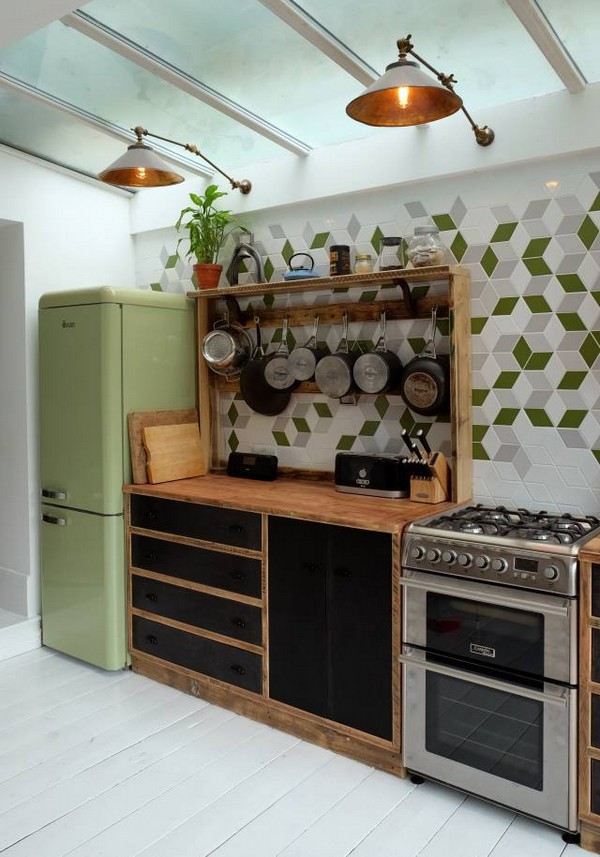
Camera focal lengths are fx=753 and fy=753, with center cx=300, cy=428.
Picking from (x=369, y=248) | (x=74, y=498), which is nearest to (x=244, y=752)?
(x=74, y=498)

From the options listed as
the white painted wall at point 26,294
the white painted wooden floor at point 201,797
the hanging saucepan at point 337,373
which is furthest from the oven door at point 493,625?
the white painted wall at point 26,294

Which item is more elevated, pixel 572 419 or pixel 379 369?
pixel 379 369

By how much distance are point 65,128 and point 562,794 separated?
11.6 ft

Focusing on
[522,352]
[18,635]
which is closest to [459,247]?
[522,352]

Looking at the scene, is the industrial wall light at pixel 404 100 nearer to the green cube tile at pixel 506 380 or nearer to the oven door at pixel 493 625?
the green cube tile at pixel 506 380

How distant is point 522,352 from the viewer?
3.13m

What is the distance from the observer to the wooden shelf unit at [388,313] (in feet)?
10.3

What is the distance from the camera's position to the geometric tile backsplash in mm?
2979

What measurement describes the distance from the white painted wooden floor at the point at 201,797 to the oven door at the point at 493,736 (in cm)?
10

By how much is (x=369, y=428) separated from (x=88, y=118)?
1.97 metres

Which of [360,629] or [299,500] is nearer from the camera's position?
[360,629]

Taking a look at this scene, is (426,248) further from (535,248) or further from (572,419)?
(572,419)

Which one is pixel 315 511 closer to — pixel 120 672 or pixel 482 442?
pixel 482 442

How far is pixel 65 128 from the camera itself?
12.1 ft
